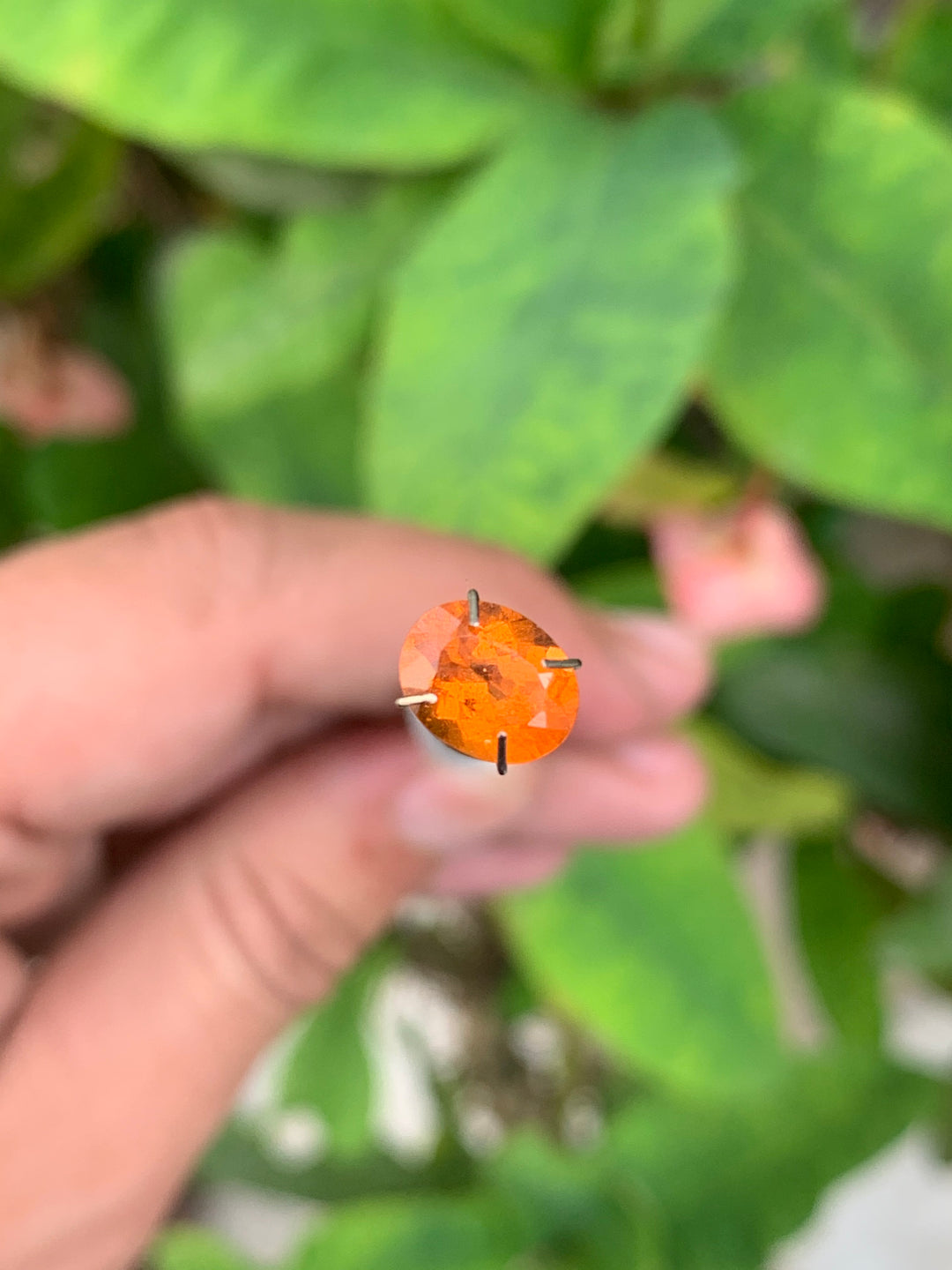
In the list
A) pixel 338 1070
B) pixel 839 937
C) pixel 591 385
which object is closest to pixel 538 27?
pixel 591 385

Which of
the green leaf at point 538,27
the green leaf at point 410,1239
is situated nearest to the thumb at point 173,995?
the green leaf at point 410,1239

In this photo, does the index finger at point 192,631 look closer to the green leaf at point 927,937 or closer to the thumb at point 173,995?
the thumb at point 173,995

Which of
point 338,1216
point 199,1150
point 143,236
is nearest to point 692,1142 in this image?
point 338,1216

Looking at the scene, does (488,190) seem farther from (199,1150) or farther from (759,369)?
(199,1150)

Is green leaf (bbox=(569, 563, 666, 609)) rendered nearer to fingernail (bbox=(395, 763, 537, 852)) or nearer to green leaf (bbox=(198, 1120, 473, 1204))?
fingernail (bbox=(395, 763, 537, 852))

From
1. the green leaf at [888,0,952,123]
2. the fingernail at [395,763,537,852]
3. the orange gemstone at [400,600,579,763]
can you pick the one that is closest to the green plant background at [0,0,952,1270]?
the green leaf at [888,0,952,123]
